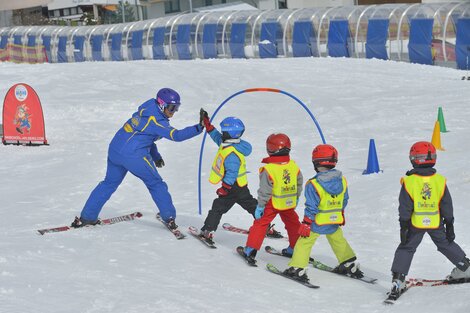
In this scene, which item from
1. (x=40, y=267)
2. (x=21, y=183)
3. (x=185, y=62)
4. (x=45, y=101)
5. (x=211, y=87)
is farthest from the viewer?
(x=185, y=62)

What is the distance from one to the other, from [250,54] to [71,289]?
31.7 metres

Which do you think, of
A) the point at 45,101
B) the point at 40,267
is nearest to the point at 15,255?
the point at 40,267

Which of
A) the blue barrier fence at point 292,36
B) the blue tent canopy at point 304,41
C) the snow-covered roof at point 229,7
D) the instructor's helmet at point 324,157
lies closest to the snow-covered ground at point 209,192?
the instructor's helmet at point 324,157

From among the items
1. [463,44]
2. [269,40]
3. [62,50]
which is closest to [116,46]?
[62,50]

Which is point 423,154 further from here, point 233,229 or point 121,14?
point 121,14

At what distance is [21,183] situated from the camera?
46.4 feet

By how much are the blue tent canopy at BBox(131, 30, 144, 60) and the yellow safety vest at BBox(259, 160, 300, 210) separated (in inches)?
1428

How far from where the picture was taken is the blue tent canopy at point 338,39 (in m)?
33.4

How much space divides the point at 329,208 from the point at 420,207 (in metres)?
0.95

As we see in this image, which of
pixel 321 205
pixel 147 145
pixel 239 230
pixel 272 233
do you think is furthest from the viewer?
pixel 239 230

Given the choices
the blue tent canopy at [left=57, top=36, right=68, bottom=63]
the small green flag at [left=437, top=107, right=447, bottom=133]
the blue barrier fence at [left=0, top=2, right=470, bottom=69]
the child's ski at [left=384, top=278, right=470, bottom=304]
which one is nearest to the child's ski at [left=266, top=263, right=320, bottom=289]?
the child's ski at [left=384, top=278, right=470, bottom=304]

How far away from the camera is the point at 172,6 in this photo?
7975 cm

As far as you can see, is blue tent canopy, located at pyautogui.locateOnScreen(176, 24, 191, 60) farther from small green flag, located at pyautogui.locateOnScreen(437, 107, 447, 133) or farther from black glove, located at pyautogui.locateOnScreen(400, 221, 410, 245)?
black glove, located at pyautogui.locateOnScreen(400, 221, 410, 245)

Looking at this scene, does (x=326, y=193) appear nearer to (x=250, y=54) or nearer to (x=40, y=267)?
(x=40, y=267)
